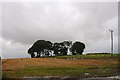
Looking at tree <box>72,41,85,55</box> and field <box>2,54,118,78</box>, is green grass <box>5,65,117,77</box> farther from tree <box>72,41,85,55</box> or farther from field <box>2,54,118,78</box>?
tree <box>72,41,85,55</box>

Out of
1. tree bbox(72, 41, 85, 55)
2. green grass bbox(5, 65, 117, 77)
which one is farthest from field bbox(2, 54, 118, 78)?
tree bbox(72, 41, 85, 55)

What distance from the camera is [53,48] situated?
72.9 metres

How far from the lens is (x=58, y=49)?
240 ft

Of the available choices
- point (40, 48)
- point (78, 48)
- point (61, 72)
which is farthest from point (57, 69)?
point (78, 48)

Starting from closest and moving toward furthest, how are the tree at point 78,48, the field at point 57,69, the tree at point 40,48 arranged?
the field at point 57,69 → the tree at point 40,48 → the tree at point 78,48

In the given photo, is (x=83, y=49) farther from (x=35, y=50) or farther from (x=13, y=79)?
(x=13, y=79)

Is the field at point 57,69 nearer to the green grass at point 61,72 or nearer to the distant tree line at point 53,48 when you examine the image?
the green grass at point 61,72

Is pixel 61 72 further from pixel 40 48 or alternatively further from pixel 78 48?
pixel 78 48

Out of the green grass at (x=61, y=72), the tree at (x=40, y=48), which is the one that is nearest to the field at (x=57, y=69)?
the green grass at (x=61, y=72)

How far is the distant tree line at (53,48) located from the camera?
66562 mm

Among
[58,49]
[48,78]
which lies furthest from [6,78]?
[58,49]

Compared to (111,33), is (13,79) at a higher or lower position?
lower

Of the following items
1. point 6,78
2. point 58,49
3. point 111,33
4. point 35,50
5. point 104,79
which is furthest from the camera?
point 58,49

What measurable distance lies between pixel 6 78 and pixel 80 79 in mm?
5251
